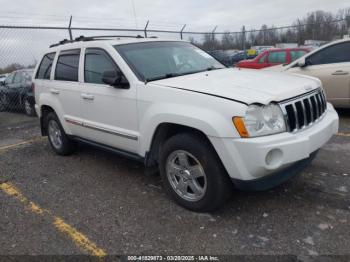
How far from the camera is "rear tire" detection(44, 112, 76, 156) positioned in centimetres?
566

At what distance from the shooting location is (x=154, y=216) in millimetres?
3652

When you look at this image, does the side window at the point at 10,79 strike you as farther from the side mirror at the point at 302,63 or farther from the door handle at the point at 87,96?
the side mirror at the point at 302,63

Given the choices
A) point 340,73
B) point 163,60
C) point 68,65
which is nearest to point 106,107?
point 163,60

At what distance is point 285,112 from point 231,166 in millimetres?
687

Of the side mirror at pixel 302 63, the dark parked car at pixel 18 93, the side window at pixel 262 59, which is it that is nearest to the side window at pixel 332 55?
the side mirror at pixel 302 63

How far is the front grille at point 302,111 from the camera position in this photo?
322 cm

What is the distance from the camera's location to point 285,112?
10.4ft

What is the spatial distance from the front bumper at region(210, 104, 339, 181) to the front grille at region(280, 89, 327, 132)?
115mm

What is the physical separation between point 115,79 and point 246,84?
1440 millimetres

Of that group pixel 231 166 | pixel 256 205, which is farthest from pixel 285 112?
pixel 256 205

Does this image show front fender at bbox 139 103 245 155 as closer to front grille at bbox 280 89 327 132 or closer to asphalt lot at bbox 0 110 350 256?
front grille at bbox 280 89 327 132

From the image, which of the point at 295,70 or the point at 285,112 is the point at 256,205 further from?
the point at 295,70

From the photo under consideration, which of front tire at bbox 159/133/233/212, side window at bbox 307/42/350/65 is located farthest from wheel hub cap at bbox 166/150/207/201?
side window at bbox 307/42/350/65

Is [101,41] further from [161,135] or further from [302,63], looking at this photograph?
[302,63]
